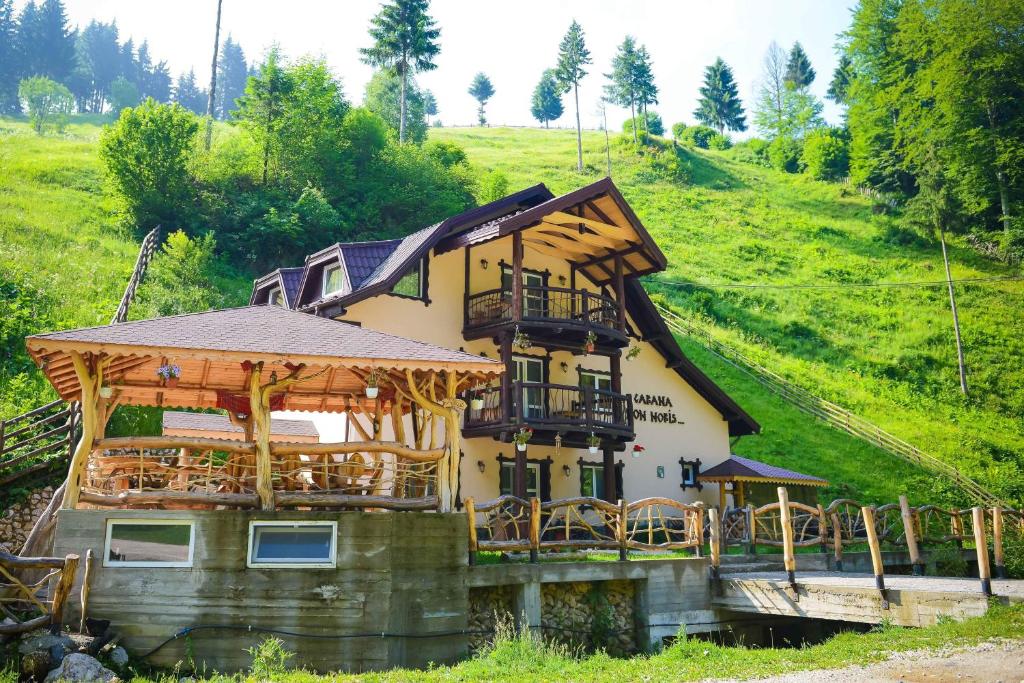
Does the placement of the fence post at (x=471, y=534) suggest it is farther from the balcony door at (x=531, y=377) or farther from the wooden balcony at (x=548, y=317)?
the wooden balcony at (x=548, y=317)

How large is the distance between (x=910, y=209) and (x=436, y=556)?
50920mm

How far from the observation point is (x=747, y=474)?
26938mm

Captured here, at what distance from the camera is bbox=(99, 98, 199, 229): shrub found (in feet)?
141

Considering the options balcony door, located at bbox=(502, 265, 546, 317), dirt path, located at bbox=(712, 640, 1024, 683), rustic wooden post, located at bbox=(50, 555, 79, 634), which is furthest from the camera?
balcony door, located at bbox=(502, 265, 546, 317)

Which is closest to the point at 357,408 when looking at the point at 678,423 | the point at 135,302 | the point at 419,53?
the point at 678,423

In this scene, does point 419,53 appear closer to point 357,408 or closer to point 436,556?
point 357,408

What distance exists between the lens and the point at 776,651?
12484mm

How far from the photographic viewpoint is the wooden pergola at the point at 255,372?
1205 centimetres

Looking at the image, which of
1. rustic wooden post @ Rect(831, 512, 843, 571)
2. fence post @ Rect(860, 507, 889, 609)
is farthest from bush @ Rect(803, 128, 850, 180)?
fence post @ Rect(860, 507, 889, 609)

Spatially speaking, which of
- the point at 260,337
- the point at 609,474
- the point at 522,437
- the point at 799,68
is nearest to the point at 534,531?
the point at 260,337

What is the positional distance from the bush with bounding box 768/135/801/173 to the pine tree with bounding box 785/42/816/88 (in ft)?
77.3

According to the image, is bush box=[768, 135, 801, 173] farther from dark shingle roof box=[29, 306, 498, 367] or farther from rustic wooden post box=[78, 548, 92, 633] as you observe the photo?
rustic wooden post box=[78, 548, 92, 633]

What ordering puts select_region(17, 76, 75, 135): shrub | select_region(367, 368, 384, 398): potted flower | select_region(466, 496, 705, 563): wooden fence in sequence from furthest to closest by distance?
1. select_region(17, 76, 75, 135): shrub
2. select_region(466, 496, 705, 563): wooden fence
3. select_region(367, 368, 384, 398): potted flower

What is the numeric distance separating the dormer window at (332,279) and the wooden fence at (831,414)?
23285 mm
